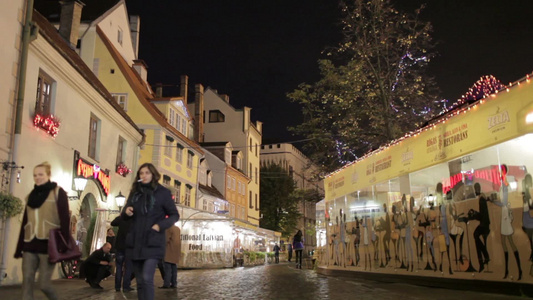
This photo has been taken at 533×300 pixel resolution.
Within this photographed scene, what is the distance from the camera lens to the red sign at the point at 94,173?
53.9 ft

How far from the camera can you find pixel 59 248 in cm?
584

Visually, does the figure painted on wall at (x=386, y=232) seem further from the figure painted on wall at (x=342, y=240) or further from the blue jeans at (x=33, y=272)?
the blue jeans at (x=33, y=272)

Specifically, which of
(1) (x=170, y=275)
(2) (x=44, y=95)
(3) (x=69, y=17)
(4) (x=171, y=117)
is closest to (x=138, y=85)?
(4) (x=171, y=117)

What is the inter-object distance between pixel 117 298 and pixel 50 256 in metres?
4.27

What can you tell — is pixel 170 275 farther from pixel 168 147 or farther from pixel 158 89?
pixel 158 89

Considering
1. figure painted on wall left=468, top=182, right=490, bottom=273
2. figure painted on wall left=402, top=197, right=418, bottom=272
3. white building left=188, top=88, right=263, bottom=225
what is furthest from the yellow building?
figure painted on wall left=468, top=182, right=490, bottom=273

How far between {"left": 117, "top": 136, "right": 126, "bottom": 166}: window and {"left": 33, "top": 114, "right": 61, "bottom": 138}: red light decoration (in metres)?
7.01

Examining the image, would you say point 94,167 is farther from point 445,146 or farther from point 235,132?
point 235,132

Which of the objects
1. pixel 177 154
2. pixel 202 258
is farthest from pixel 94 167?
pixel 177 154

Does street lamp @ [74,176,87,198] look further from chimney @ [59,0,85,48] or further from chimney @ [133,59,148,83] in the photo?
chimney @ [133,59,148,83]

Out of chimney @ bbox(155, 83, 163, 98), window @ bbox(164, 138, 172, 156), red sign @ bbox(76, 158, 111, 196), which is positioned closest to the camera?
red sign @ bbox(76, 158, 111, 196)

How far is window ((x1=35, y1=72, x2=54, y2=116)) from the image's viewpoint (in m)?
14.0

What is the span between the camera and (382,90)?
21.8 m

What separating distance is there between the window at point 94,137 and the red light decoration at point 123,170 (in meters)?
2.34
